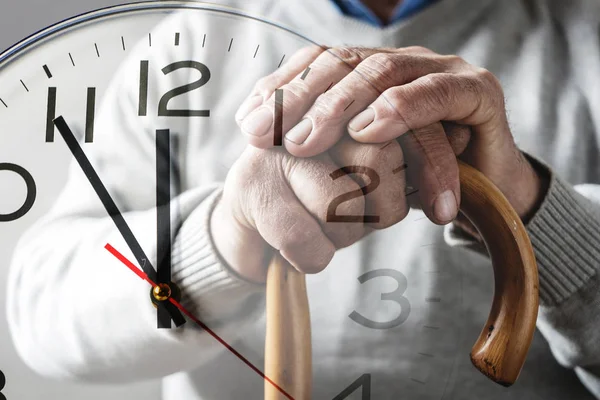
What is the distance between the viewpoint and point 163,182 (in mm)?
634

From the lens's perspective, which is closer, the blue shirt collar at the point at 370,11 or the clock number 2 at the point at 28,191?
the clock number 2 at the point at 28,191

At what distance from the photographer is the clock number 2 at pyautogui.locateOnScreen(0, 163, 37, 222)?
634 mm

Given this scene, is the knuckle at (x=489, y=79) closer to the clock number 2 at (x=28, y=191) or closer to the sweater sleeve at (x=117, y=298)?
the sweater sleeve at (x=117, y=298)

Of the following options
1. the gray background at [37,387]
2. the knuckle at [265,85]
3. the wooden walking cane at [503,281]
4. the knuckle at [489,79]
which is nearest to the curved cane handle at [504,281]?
the wooden walking cane at [503,281]

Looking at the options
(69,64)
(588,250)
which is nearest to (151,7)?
(69,64)

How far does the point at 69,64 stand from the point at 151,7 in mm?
100

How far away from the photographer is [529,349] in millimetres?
680

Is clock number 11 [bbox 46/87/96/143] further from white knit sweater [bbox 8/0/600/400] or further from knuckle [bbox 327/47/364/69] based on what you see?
knuckle [bbox 327/47/364/69]

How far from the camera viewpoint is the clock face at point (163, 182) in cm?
62

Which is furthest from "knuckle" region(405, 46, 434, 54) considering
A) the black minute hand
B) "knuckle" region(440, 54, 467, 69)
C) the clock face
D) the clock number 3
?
the black minute hand

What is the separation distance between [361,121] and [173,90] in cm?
19

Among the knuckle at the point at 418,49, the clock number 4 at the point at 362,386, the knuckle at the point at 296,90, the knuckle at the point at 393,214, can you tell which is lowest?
the clock number 4 at the point at 362,386

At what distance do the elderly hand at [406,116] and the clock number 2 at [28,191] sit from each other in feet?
0.70

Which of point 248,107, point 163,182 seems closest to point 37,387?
point 163,182
